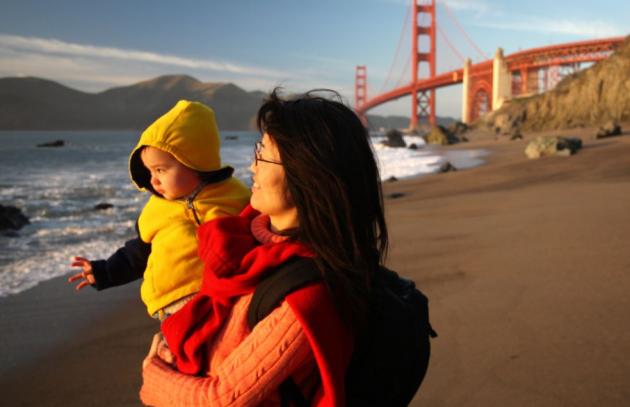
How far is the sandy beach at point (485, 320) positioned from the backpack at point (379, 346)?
1104 mm

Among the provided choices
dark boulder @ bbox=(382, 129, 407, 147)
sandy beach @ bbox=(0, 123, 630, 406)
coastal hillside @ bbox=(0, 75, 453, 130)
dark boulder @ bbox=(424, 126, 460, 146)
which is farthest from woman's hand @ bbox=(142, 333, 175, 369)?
coastal hillside @ bbox=(0, 75, 453, 130)

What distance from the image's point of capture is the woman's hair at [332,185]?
0.83 metres

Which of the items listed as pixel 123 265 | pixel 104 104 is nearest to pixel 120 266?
pixel 123 265

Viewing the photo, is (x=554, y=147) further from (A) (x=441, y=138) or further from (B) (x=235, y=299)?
(A) (x=441, y=138)

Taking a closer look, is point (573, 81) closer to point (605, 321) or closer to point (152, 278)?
point (605, 321)

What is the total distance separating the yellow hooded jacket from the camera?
122cm

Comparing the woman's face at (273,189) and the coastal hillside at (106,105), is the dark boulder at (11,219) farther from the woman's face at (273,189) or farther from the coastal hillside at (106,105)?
the coastal hillside at (106,105)

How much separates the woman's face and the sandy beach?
1305 mm

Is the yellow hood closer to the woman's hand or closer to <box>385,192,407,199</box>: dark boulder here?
the woman's hand

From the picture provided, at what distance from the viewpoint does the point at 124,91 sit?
126375 millimetres

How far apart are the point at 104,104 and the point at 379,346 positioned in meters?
130

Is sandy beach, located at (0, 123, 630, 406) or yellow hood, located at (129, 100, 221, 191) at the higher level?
yellow hood, located at (129, 100, 221, 191)

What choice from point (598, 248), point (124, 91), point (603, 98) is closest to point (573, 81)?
point (603, 98)

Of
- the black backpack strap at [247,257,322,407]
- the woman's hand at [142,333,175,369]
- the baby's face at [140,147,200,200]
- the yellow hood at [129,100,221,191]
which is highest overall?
the yellow hood at [129,100,221,191]
